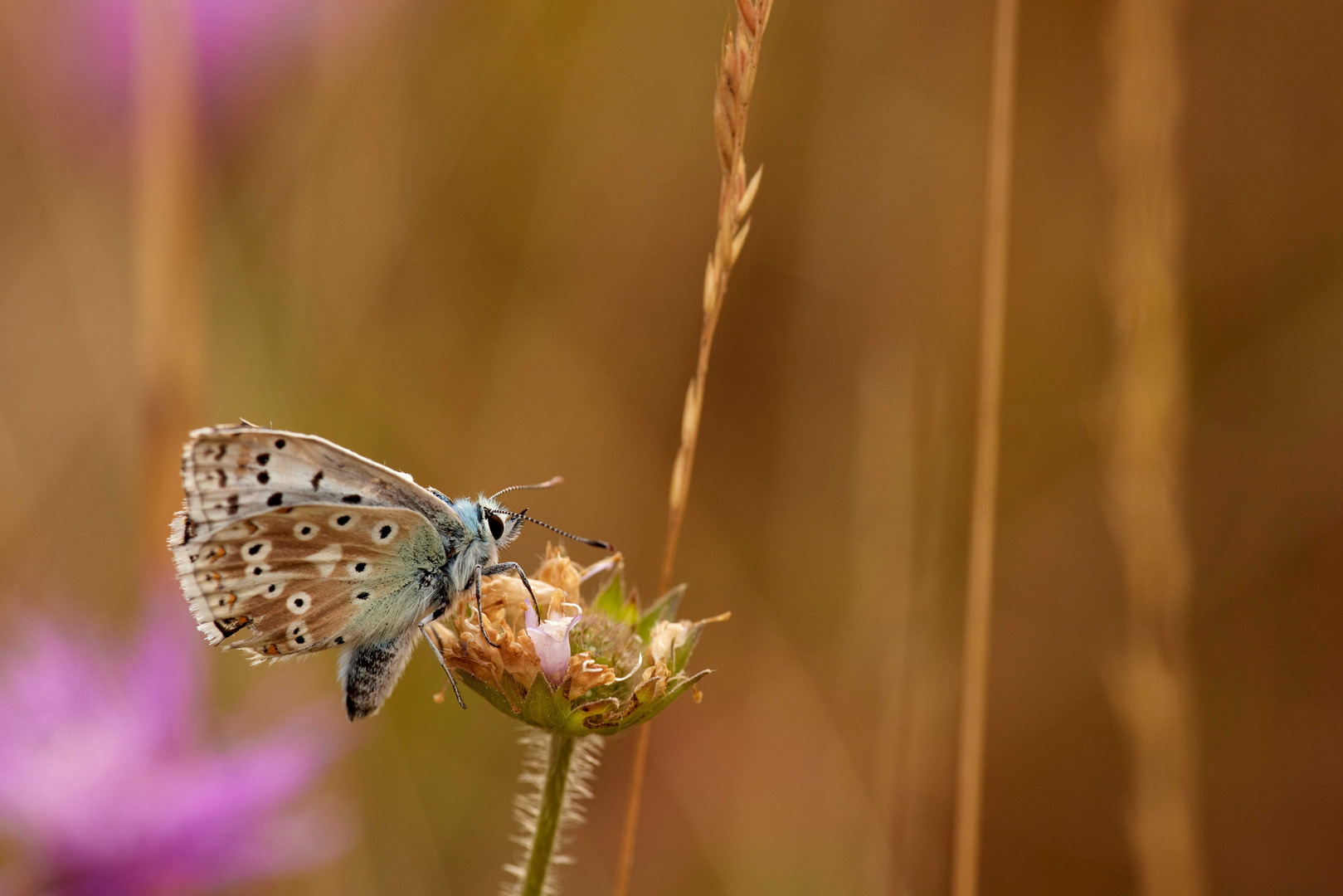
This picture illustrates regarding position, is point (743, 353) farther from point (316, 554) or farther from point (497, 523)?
point (316, 554)

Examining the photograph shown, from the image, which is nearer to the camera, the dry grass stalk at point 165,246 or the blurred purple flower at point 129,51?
the dry grass stalk at point 165,246

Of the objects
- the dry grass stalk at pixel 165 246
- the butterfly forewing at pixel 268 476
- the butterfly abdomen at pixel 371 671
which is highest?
the dry grass stalk at pixel 165 246

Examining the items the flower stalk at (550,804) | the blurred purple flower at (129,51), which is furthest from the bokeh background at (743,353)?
the flower stalk at (550,804)

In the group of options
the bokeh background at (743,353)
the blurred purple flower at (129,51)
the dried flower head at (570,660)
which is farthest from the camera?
the bokeh background at (743,353)

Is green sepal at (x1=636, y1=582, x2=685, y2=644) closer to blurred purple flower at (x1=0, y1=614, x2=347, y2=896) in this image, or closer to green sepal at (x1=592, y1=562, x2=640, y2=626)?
green sepal at (x1=592, y1=562, x2=640, y2=626)

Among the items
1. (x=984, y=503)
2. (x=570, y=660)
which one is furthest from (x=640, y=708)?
(x=984, y=503)

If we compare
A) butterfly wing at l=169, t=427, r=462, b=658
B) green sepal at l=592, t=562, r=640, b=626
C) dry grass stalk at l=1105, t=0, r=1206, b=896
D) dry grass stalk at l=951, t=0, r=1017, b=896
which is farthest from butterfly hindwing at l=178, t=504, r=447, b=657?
dry grass stalk at l=1105, t=0, r=1206, b=896

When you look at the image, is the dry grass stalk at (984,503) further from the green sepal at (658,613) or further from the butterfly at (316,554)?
the butterfly at (316,554)
